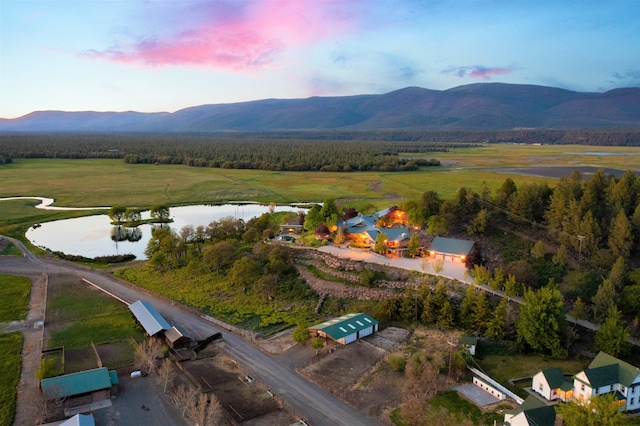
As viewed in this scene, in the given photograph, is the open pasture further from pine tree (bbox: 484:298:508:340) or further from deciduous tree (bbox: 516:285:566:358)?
deciduous tree (bbox: 516:285:566:358)

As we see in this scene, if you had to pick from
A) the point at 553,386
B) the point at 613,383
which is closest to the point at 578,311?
the point at 613,383

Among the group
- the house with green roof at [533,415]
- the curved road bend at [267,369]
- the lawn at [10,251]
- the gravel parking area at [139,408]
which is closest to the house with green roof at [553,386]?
the house with green roof at [533,415]

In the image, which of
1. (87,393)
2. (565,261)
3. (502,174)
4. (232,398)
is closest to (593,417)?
(232,398)

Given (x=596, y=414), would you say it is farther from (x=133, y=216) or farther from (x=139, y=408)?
(x=133, y=216)

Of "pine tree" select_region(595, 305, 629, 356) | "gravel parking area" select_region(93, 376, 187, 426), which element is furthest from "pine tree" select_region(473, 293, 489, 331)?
"gravel parking area" select_region(93, 376, 187, 426)

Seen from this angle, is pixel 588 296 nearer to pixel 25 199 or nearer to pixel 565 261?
pixel 565 261
